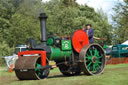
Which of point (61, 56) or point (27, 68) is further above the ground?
point (61, 56)

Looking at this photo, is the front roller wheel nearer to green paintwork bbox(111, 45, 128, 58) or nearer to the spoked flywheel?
the spoked flywheel

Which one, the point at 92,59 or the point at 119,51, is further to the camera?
the point at 119,51

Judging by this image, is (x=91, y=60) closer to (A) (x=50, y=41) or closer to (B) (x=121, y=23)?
(A) (x=50, y=41)

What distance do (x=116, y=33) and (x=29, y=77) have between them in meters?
34.6

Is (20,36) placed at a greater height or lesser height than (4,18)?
lesser

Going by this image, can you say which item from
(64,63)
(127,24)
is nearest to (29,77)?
(64,63)

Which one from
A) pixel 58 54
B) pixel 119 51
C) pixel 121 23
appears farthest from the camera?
pixel 121 23

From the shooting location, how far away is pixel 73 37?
11.1m

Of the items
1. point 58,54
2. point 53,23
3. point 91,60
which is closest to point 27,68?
point 58,54

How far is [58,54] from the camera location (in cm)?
1070

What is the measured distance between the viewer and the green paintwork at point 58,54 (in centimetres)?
1050

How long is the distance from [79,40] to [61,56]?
3.43 ft

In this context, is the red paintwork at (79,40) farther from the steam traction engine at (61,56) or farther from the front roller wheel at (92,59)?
the front roller wheel at (92,59)

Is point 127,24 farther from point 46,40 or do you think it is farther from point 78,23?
point 46,40
